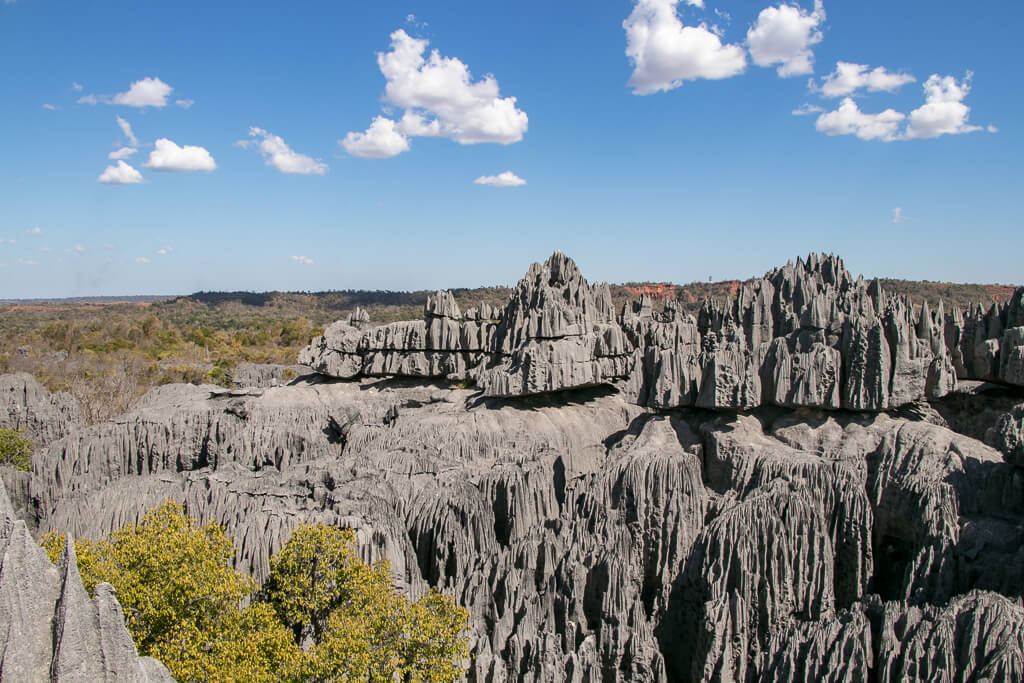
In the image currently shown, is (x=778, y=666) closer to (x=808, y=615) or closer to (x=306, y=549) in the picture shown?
(x=808, y=615)

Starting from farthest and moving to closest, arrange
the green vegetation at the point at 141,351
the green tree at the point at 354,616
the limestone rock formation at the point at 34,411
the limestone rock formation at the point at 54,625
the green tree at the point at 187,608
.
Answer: the green vegetation at the point at 141,351
the limestone rock formation at the point at 34,411
the green tree at the point at 354,616
the green tree at the point at 187,608
the limestone rock formation at the point at 54,625

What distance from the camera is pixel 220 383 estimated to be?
64312 millimetres

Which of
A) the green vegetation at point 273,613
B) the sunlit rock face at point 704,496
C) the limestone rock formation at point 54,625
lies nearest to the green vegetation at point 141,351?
the sunlit rock face at point 704,496

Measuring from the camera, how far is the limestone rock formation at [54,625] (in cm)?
928

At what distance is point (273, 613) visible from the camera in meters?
17.0

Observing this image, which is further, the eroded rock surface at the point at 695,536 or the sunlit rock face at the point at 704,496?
the sunlit rock face at the point at 704,496

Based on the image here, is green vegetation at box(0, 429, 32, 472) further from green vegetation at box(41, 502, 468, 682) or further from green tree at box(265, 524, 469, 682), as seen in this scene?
green tree at box(265, 524, 469, 682)

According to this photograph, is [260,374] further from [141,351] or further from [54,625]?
[54,625]

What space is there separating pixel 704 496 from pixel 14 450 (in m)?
36.1

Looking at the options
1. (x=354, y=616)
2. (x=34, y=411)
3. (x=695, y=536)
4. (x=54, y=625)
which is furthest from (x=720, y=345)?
(x=34, y=411)

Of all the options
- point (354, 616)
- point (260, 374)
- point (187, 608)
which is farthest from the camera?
point (260, 374)

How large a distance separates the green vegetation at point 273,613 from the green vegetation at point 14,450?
2128cm

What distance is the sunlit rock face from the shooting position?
15805mm

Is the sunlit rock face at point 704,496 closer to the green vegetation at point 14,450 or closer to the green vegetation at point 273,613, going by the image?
the green vegetation at point 273,613
